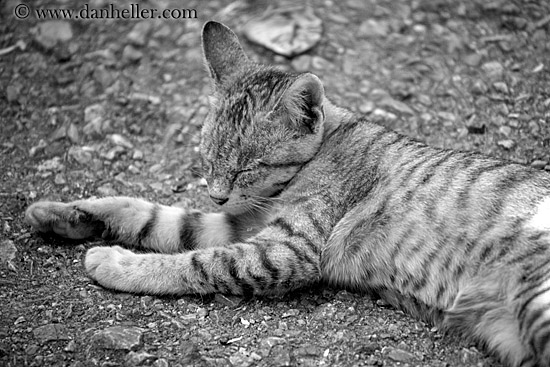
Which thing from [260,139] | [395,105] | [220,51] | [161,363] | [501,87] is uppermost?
[220,51]

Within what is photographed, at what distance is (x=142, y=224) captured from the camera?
4691 mm

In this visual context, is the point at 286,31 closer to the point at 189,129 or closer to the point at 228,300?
the point at 189,129

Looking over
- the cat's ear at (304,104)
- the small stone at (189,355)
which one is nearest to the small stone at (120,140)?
the cat's ear at (304,104)

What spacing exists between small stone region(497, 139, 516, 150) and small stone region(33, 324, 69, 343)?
3723 millimetres

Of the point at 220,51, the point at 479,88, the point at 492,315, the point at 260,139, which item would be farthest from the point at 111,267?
the point at 479,88

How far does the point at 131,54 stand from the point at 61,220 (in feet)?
7.92

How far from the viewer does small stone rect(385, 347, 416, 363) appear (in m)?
3.69

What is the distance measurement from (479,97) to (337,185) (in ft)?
7.69

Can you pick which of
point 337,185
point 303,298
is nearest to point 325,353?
point 303,298

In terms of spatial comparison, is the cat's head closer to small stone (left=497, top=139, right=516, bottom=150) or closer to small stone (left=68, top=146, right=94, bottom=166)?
small stone (left=68, top=146, right=94, bottom=166)

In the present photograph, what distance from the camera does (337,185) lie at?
4.37 m

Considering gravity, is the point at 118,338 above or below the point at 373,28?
below

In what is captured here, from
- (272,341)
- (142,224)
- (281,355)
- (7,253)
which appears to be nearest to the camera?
(281,355)

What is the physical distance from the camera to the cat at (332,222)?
3824mm
